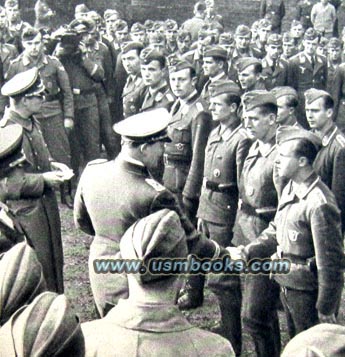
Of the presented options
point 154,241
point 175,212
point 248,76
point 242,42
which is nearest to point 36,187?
point 175,212

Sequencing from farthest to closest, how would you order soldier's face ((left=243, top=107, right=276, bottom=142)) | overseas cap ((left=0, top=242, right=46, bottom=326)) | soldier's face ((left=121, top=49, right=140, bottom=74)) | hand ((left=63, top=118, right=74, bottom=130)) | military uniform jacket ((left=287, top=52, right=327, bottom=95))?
military uniform jacket ((left=287, top=52, right=327, bottom=95))
soldier's face ((left=121, top=49, right=140, bottom=74))
hand ((left=63, top=118, right=74, bottom=130))
soldier's face ((left=243, top=107, right=276, bottom=142))
overseas cap ((left=0, top=242, right=46, bottom=326))

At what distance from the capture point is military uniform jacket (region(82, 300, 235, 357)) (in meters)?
3.23

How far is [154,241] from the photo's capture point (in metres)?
3.28

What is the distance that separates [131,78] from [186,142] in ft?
9.17

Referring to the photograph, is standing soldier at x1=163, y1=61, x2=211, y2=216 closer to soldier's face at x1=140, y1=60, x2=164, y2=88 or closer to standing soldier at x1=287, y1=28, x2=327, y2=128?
soldier's face at x1=140, y1=60, x2=164, y2=88

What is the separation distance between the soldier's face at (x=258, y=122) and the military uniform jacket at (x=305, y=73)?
20.7 feet

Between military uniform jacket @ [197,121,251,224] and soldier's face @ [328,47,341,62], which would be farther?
soldier's face @ [328,47,341,62]

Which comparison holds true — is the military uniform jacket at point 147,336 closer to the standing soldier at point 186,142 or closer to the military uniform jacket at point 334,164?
the military uniform jacket at point 334,164

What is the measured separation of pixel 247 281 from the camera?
18.9 ft

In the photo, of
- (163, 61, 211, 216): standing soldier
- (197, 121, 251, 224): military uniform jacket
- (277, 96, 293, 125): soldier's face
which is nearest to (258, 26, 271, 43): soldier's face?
(163, 61, 211, 216): standing soldier

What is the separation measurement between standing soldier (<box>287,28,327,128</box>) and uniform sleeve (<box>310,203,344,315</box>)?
737 cm

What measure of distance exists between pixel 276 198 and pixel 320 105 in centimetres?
147

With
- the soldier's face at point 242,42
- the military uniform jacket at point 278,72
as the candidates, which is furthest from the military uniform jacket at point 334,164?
the soldier's face at point 242,42

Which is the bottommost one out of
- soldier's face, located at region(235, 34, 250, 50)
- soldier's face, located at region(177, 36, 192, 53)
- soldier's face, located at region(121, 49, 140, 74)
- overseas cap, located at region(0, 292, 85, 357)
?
soldier's face, located at region(177, 36, 192, 53)
